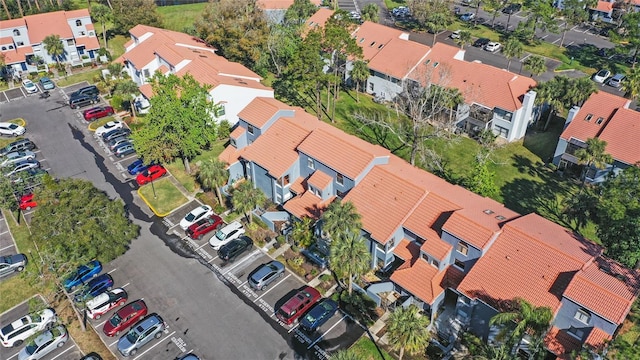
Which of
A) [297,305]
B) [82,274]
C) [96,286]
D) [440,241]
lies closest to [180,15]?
[82,274]

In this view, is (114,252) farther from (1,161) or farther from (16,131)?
(16,131)

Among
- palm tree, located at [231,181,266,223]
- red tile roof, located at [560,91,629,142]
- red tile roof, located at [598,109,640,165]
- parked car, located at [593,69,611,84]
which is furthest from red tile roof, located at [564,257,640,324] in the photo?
parked car, located at [593,69,611,84]

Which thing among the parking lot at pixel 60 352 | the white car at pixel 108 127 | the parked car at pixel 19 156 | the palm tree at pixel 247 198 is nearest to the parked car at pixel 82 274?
the parking lot at pixel 60 352

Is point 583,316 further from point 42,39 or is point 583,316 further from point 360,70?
point 42,39

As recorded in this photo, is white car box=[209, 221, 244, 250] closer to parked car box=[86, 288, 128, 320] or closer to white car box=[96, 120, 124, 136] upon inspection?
parked car box=[86, 288, 128, 320]

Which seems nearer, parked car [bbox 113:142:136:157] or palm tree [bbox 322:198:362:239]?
palm tree [bbox 322:198:362:239]

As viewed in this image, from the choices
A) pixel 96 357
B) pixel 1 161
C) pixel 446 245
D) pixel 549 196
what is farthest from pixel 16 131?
pixel 549 196
